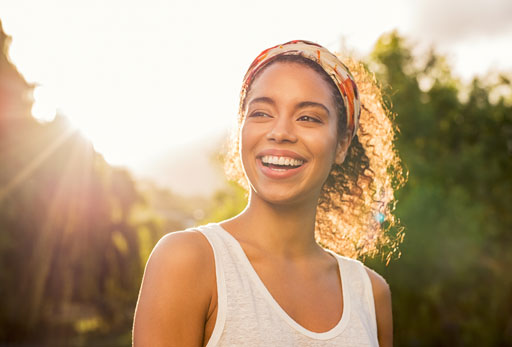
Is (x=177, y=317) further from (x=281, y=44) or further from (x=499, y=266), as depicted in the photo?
(x=499, y=266)

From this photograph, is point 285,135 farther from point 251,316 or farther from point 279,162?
point 251,316

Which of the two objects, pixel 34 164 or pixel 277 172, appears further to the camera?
pixel 34 164

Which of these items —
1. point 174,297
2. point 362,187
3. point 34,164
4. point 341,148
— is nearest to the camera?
point 174,297

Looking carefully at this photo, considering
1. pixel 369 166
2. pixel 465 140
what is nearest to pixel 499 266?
pixel 465 140

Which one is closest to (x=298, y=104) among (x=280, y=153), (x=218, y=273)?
(x=280, y=153)

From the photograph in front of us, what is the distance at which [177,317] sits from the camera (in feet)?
5.49

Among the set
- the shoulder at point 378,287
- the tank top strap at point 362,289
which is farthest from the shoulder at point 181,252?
the shoulder at point 378,287

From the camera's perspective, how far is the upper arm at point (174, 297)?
1666mm

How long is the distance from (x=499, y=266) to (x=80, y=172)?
46.1 feet

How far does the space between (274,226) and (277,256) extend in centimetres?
11

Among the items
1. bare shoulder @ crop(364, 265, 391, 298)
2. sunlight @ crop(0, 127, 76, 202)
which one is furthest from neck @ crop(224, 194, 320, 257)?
sunlight @ crop(0, 127, 76, 202)

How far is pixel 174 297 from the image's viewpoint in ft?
5.52

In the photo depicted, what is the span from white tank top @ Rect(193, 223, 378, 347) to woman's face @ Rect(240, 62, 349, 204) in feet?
0.81

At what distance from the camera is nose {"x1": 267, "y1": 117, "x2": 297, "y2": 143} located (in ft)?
6.53
